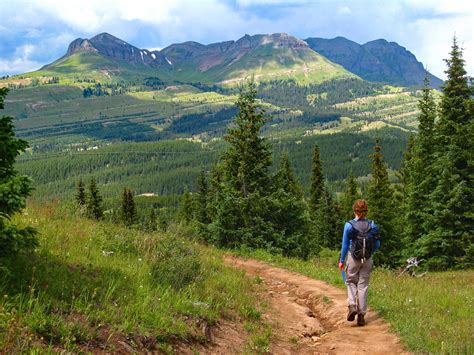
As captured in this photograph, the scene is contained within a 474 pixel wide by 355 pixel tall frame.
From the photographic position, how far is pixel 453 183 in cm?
2878

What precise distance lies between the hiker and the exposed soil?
1.69 ft

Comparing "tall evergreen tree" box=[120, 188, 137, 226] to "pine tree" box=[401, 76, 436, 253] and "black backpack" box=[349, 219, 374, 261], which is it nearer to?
"pine tree" box=[401, 76, 436, 253]

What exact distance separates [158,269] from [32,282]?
3.52 m

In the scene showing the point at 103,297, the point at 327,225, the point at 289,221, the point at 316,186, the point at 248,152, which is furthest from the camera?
the point at 316,186

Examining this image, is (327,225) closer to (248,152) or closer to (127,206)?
(127,206)

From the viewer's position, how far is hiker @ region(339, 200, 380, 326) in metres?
10.4

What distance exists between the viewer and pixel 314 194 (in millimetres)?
65312

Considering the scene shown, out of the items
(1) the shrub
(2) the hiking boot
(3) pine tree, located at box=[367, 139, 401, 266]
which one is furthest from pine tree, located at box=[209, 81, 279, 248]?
(3) pine tree, located at box=[367, 139, 401, 266]

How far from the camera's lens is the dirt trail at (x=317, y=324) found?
9164 mm

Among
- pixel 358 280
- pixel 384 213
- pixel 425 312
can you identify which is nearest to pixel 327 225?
pixel 384 213

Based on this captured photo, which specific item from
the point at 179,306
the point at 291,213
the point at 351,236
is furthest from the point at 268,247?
the point at 179,306

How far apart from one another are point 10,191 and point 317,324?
341 inches

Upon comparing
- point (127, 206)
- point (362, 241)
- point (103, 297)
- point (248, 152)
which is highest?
point (248, 152)

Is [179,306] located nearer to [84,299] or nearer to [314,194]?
[84,299]
